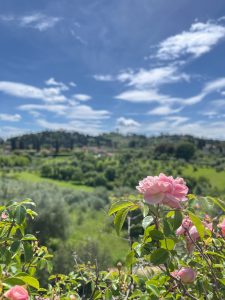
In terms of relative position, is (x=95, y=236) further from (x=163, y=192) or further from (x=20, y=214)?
(x=163, y=192)

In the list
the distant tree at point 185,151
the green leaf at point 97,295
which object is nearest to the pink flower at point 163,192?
the green leaf at point 97,295

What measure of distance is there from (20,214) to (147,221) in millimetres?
632

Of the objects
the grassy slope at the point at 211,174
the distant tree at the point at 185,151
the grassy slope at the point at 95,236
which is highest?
the distant tree at the point at 185,151

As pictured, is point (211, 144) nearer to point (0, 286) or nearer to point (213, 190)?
point (213, 190)

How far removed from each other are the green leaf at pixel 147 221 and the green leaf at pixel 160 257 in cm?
11

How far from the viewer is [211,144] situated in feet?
356

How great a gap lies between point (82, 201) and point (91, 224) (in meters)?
8.39

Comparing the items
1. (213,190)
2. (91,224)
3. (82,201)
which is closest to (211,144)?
(213,190)

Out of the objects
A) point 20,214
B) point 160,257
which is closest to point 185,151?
point 20,214

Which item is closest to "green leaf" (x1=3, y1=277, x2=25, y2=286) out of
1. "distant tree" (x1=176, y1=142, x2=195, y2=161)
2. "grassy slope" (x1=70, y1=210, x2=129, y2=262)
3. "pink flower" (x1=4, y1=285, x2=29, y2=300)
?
"pink flower" (x1=4, y1=285, x2=29, y2=300)

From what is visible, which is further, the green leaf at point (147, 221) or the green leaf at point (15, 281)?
the green leaf at point (147, 221)

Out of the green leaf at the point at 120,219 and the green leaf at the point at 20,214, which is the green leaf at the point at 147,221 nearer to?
the green leaf at the point at 120,219

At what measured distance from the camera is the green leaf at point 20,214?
1.74 meters

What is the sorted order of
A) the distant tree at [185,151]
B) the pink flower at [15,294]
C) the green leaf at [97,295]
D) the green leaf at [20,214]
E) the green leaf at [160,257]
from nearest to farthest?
the pink flower at [15,294] → the green leaf at [160,257] → the green leaf at [20,214] → the green leaf at [97,295] → the distant tree at [185,151]
